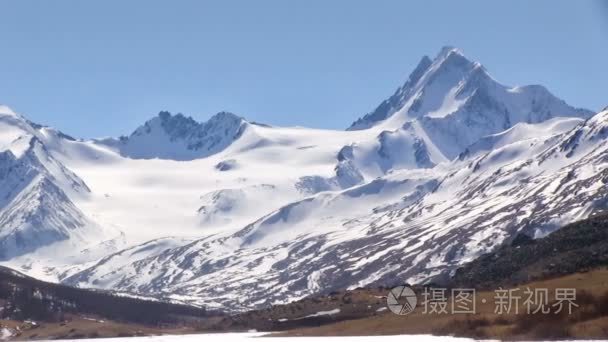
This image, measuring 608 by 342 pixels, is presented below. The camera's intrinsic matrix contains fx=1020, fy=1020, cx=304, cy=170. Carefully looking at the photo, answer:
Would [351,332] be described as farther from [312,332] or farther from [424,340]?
[424,340]

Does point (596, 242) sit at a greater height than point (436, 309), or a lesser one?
greater

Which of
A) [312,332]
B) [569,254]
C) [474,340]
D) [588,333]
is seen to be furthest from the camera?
[569,254]

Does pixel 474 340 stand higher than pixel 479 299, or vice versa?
pixel 479 299

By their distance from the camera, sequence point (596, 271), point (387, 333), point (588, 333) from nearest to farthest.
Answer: point (588, 333), point (387, 333), point (596, 271)

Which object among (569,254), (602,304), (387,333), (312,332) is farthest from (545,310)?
(569,254)

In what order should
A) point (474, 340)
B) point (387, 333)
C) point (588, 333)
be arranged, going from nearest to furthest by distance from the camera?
1. point (588, 333)
2. point (474, 340)
3. point (387, 333)

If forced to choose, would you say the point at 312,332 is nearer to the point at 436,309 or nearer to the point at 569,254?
the point at 436,309

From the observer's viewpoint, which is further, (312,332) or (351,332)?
(312,332)

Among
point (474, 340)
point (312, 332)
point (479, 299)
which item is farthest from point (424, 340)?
point (312, 332)

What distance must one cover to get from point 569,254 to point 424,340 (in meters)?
94.6

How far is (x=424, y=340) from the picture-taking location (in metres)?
99.9

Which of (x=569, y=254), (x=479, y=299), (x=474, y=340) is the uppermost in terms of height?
(x=569, y=254)

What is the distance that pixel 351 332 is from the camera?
5812 inches

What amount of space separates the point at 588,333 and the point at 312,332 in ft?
252
